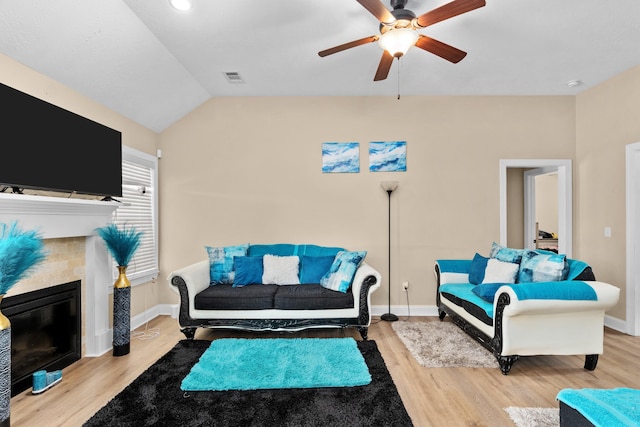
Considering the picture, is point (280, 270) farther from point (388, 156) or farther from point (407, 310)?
point (388, 156)

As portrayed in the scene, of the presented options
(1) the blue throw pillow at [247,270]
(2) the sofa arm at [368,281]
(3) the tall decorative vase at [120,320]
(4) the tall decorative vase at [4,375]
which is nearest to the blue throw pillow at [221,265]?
(1) the blue throw pillow at [247,270]

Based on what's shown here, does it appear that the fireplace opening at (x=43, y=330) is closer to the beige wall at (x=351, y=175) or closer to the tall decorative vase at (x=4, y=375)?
the tall decorative vase at (x=4, y=375)

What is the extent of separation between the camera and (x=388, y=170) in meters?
4.35

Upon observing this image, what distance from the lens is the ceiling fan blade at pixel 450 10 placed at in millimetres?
1925

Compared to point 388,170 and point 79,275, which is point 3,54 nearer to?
point 79,275

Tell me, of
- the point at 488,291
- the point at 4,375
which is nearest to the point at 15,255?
the point at 4,375

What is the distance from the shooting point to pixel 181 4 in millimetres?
2473

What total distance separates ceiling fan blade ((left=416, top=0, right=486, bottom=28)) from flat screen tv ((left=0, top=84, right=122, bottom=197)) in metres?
2.74

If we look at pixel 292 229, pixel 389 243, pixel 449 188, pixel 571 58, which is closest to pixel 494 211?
pixel 449 188

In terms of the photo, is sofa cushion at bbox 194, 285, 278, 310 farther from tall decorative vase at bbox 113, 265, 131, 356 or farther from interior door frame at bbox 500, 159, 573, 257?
interior door frame at bbox 500, 159, 573, 257

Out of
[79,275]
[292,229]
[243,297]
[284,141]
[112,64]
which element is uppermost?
[112,64]

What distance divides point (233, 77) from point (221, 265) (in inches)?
85.7

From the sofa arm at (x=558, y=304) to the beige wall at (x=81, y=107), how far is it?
3698mm

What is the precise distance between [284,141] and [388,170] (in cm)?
144
